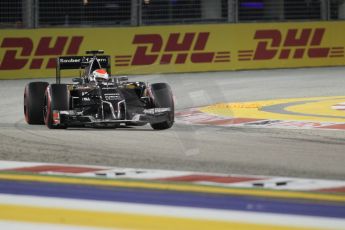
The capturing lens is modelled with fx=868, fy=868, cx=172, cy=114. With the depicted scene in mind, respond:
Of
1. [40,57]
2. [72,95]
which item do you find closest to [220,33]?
[40,57]

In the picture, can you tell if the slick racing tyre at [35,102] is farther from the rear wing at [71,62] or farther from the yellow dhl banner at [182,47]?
the yellow dhl banner at [182,47]

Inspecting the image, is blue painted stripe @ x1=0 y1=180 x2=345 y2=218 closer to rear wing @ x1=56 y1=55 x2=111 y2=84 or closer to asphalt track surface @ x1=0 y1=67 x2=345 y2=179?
asphalt track surface @ x1=0 y1=67 x2=345 y2=179

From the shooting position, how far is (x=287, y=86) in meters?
18.1

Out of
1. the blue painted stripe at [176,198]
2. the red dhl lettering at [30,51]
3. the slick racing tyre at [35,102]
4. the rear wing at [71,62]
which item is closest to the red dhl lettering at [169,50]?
the red dhl lettering at [30,51]

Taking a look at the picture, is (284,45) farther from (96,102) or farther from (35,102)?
(96,102)

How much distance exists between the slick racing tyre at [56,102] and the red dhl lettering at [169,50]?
11066 millimetres

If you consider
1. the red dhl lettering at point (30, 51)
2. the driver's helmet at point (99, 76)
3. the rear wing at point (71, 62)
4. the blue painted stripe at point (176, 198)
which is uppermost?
the rear wing at point (71, 62)

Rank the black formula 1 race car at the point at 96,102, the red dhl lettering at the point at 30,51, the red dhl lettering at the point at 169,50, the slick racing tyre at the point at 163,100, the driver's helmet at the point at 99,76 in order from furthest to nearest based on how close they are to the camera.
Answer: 1. the red dhl lettering at the point at 169,50
2. the red dhl lettering at the point at 30,51
3. the driver's helmet at the point at 99,76
4. the slick racing tyre at the point at 163,100
5. the black formula 1 race car at the point at 96,102

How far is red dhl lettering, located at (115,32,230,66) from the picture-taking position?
21797mm

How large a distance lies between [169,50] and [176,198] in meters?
16.1

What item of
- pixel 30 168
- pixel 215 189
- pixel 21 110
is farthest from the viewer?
pixel 21 110

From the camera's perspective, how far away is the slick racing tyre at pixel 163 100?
10.8 metres

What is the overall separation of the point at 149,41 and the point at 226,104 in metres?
7.69

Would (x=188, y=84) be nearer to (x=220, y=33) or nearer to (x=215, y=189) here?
(x=220, y=33)
